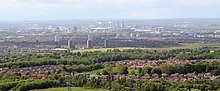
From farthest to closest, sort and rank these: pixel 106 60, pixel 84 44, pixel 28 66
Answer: pixel 84 44, pixel 106 60, pixel 28 66

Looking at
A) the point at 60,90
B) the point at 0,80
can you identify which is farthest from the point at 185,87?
the point at 0,80

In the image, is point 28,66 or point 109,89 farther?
point 28,66

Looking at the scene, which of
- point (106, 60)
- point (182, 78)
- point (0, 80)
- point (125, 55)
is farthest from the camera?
A: point (125, 55)

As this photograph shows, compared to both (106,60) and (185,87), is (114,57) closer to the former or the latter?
(106,60)

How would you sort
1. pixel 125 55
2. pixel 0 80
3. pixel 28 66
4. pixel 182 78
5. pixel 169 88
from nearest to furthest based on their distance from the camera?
pixel 169 88 → pixel 0 80 → pixel 182 78 → pixel 28 66 → pixel 125 55

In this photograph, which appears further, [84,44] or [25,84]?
[84,44]

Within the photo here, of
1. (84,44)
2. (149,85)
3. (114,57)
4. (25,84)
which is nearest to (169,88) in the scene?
(149,85)

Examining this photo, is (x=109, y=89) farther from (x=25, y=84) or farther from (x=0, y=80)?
(x=0, y=80)

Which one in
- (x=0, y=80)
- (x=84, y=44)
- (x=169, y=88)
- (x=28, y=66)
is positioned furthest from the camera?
(x=84, y=44)

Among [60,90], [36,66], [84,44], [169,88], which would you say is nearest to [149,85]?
[169,88]
